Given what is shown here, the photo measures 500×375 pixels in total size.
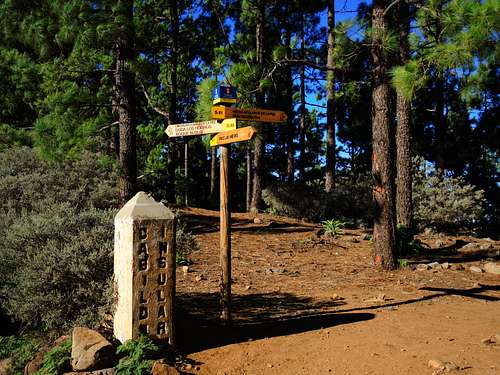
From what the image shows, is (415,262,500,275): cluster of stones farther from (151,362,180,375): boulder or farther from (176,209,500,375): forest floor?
(151,362,180,375): boulder

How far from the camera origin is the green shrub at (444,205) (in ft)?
46.3

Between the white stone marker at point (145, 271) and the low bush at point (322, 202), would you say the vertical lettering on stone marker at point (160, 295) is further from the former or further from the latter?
the low bush at point (322, 202)

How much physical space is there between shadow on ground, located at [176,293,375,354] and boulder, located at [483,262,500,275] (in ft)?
12.1

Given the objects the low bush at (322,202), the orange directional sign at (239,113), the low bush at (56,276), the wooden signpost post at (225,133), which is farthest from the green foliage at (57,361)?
the low bush at (322,202)

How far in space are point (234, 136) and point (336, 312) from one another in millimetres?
2649

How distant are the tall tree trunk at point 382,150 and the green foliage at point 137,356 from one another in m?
5.12

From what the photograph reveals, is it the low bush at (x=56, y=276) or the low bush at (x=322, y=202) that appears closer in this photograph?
the low bush at (x=56, y=276)

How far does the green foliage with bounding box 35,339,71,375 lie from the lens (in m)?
4.05

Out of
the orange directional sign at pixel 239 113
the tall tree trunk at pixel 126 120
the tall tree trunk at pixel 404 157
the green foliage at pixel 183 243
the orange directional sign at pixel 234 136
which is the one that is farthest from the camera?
the tall tree trunk at pixel 404 157

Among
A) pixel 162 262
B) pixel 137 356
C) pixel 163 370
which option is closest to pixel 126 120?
pixel 162 262

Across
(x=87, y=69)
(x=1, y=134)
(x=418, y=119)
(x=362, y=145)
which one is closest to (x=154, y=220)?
(x=87, y=69)

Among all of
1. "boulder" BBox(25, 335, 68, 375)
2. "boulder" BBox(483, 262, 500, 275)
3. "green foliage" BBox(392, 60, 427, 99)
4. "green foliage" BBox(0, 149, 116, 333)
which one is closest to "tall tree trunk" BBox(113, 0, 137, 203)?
"green foliage" BBox(0, 149, 116, 333)

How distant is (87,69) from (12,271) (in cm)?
564

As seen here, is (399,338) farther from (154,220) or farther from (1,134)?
(1,134)
